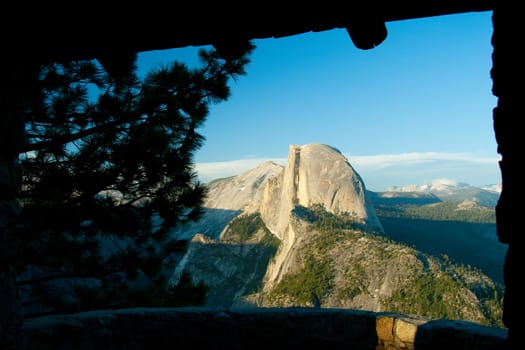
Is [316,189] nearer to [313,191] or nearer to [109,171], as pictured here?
[313,191]

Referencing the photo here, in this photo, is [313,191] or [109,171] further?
[313,191]

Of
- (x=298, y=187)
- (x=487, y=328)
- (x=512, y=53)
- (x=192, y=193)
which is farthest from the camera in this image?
(x=298, y=187)

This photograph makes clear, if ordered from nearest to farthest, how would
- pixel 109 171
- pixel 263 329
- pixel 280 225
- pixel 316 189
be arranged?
pixel 263 329 → pixel 109 171 → pixel 280 225 → pixel 316 189

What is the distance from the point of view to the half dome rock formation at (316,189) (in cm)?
7512

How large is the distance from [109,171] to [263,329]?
8.78ft

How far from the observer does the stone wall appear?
3.28 m

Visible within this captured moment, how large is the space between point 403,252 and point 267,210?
3805 centimetres

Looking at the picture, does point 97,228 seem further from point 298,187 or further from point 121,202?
point 298,187

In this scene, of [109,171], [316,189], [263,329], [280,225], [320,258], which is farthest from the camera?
[316,189]

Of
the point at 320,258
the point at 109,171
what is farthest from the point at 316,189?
the point at 109,171

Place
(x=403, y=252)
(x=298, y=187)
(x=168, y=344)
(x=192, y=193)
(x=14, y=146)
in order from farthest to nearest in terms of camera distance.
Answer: (x=298, y=187) < (x=403, y=252) < (x=192, y=193) < (x=168, y=344) < (x=14, y=146)

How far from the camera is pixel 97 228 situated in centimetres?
486

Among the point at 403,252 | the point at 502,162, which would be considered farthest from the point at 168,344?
the point at 403,252

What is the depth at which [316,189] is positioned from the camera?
7781cm
